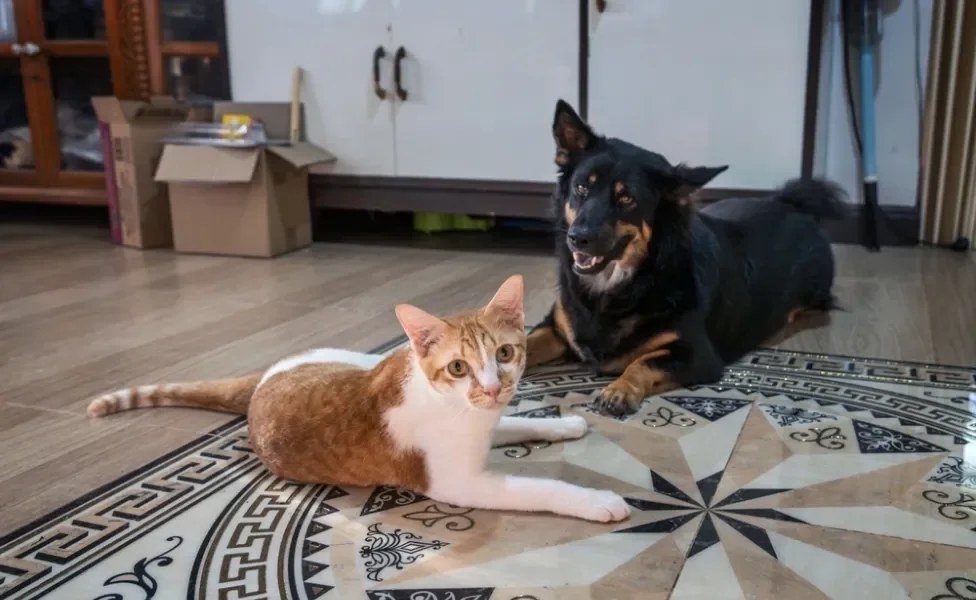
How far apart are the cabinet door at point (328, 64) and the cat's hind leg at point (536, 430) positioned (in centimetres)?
222

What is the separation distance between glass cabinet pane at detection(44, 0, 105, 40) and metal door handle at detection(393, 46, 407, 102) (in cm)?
158

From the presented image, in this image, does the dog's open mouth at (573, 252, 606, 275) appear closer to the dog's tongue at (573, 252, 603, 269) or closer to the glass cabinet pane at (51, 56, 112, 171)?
the dog's tongue at (573, 252, 603, 269)

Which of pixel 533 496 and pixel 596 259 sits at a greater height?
pixel 596 259

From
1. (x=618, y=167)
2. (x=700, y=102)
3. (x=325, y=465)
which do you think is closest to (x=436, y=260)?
(x=700, y=102)

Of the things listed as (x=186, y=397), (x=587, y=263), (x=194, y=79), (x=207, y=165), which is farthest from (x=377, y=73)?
(x=186, y=397)

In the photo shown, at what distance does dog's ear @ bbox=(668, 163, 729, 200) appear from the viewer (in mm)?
1787

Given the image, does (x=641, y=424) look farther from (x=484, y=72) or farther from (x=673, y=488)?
(x=484, y=72)

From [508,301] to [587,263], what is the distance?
2.00 ft

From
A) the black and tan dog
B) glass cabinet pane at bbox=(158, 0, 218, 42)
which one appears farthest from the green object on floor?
the black and tan dog

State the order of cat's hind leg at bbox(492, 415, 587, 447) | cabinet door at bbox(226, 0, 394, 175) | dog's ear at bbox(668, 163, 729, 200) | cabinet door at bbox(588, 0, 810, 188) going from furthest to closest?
1. cabinet door at bbox(226, 0, 394, 175)
2. cabinet door at bbox(588, 0, 810, 188)
3. dog's ear at bbox(668, 163, 729, 200)
4. cat's hind leg at bbox(492, 415, 587, 447)

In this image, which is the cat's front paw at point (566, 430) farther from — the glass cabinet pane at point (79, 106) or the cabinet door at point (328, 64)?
the glass cabinet pane at point (79, 106)

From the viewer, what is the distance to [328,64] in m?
3.53

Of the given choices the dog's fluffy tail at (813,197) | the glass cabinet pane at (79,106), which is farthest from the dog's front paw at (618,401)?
the glass cabinet pane at (79,106)

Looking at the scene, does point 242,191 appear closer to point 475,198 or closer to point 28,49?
point 475,198
